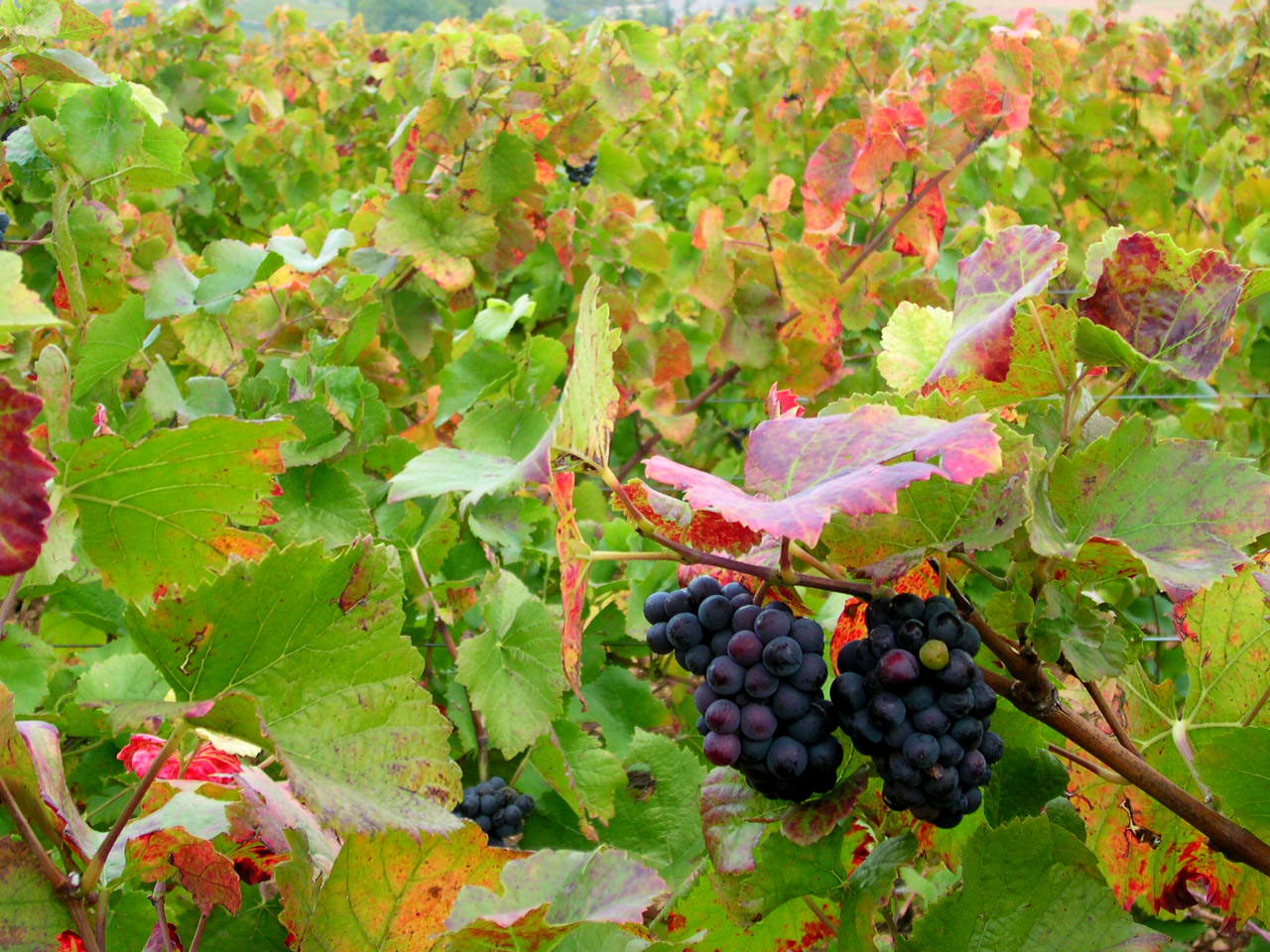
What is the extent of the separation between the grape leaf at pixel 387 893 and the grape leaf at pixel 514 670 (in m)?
0.58

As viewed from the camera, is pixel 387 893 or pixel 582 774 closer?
pixel 387 893

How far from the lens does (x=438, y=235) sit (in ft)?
6.73

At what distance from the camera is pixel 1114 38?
14.7 ft

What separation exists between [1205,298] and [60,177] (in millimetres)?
1401

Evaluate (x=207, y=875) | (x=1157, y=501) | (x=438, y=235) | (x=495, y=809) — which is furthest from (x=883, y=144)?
(x=207, y=875)

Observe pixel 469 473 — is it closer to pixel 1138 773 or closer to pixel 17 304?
pixel 17 304

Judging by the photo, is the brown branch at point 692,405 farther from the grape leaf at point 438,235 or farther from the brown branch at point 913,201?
the grape leaf at point 438,235

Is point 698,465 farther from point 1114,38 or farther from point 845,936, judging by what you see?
point 1114,38

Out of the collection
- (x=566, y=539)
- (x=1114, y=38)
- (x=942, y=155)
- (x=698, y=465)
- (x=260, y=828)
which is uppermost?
(x=566, y=539)

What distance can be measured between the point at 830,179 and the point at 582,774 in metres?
1.46

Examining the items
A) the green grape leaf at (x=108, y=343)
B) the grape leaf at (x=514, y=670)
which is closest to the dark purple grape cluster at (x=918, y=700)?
the grape leaf at (x=514, y=670)

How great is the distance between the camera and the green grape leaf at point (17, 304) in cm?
43

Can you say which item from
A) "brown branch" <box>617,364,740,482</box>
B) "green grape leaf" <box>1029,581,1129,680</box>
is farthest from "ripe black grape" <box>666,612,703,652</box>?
"brown branch" <box>617,364,740,482</box>

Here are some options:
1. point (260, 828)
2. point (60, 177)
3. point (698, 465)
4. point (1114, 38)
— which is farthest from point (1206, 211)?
point (260, 828)
